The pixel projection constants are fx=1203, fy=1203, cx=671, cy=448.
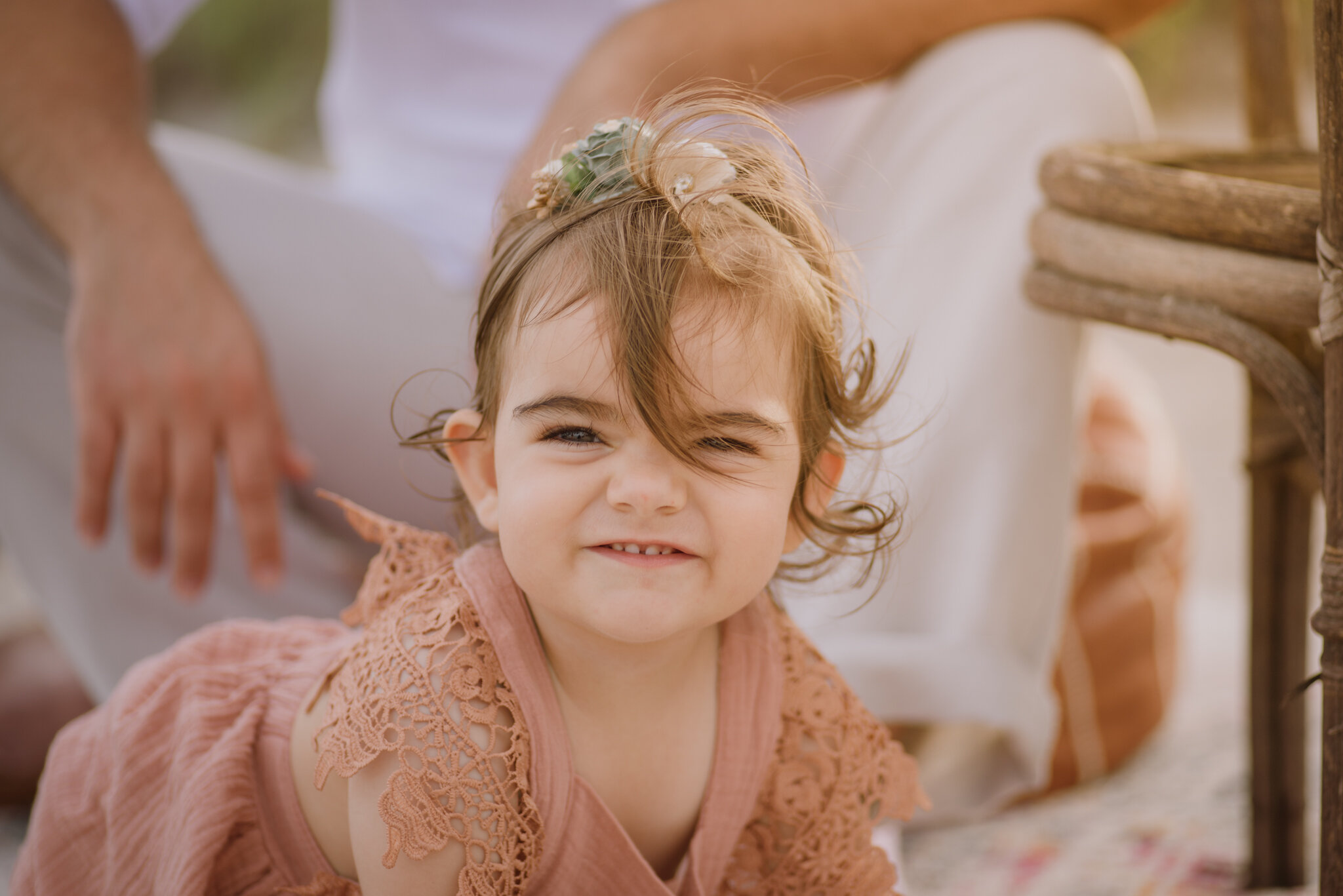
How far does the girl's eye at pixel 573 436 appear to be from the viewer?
0.78m

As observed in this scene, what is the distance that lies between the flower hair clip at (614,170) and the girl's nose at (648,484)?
0.17 metres

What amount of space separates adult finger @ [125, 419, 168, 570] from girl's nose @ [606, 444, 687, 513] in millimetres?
672

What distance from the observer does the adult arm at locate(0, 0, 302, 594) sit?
1.22m

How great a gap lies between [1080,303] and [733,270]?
33cm

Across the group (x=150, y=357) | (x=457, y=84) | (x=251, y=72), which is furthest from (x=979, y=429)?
(x=251, y=72)

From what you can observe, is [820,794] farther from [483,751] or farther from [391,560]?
[391,560]

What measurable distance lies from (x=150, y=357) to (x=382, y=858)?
2.13 feet

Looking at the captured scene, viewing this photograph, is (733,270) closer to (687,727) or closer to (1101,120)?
(687,727)

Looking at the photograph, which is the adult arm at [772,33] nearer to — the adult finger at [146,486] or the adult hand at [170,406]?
the adult hand at [170,406]

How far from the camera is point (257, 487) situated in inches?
49.2

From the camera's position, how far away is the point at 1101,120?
1.28 meters

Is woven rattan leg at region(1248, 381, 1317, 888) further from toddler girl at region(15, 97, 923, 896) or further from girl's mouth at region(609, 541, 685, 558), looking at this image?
girl's mouth at region(609, 541, 685, 558)

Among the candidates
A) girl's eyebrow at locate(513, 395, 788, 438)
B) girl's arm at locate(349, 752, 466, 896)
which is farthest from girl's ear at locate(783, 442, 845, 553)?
girl's arm at locate(349, 752, 466, 896)

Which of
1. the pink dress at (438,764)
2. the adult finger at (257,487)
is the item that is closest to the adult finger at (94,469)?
the adult finger at (257,487)
